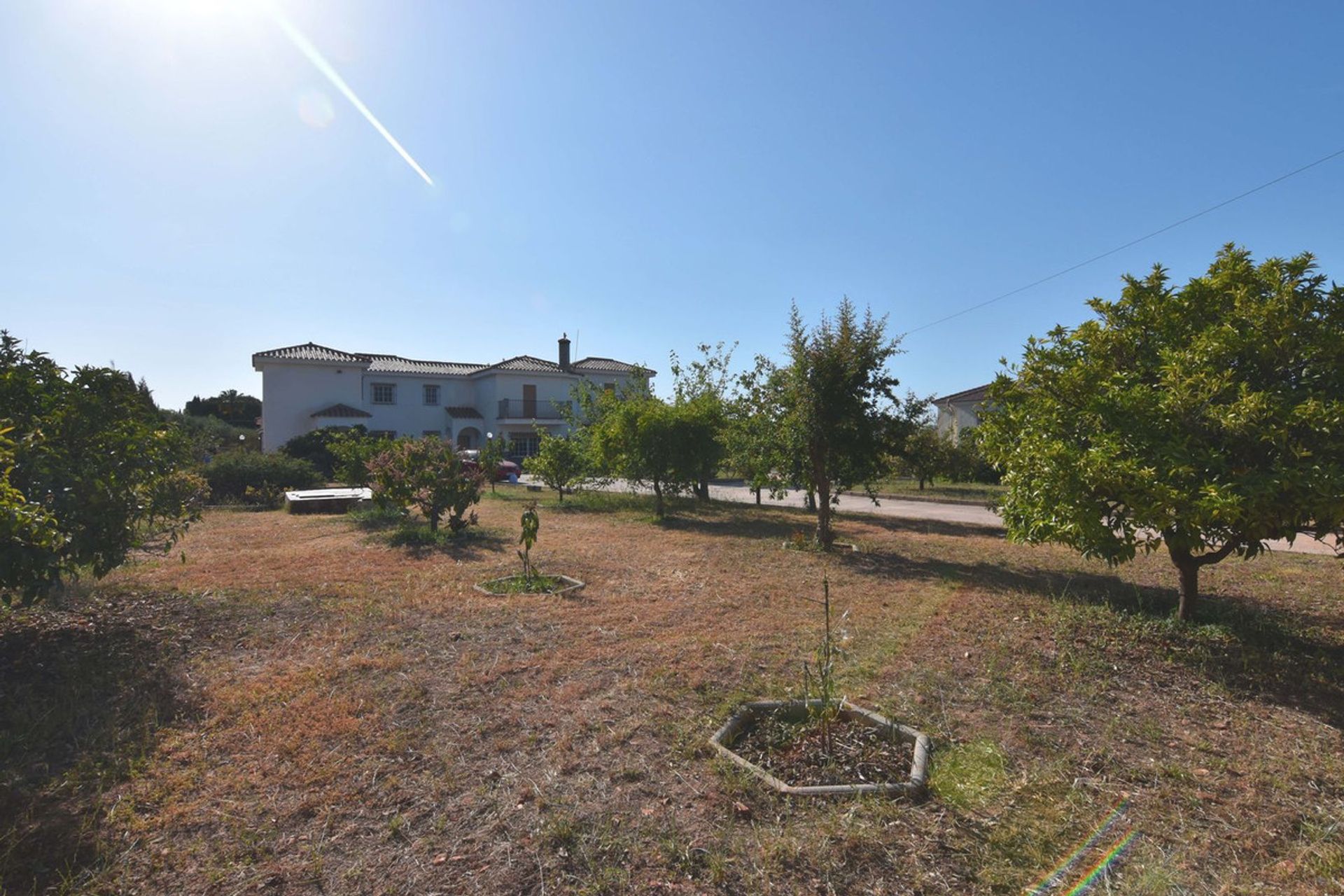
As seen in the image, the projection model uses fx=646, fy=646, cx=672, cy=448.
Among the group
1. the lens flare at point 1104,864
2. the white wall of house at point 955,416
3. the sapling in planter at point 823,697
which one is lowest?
A: the lens flare at point 1104,864

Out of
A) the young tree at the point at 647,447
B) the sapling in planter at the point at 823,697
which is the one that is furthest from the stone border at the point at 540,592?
the young tree at the point at 647,447

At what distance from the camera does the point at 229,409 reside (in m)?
44.0

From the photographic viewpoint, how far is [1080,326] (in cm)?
593

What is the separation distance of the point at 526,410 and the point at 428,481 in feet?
84.2

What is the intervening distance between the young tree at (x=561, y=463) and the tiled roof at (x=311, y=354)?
761 inches

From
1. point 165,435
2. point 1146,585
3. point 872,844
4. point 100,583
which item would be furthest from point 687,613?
point 100,583

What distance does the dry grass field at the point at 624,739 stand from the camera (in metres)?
2.63

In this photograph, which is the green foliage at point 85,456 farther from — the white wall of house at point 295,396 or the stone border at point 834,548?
the white wall of house at point 295,396

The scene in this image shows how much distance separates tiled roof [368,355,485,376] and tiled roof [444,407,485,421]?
200 cm

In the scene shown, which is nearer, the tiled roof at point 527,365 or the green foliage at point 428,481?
the green foliage at point 428,481

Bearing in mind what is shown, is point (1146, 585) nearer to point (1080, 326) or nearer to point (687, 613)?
point (1080, 326)

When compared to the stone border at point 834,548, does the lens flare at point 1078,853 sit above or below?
below

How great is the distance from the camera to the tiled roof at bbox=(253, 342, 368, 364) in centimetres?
3058

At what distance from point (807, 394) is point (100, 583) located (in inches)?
356
